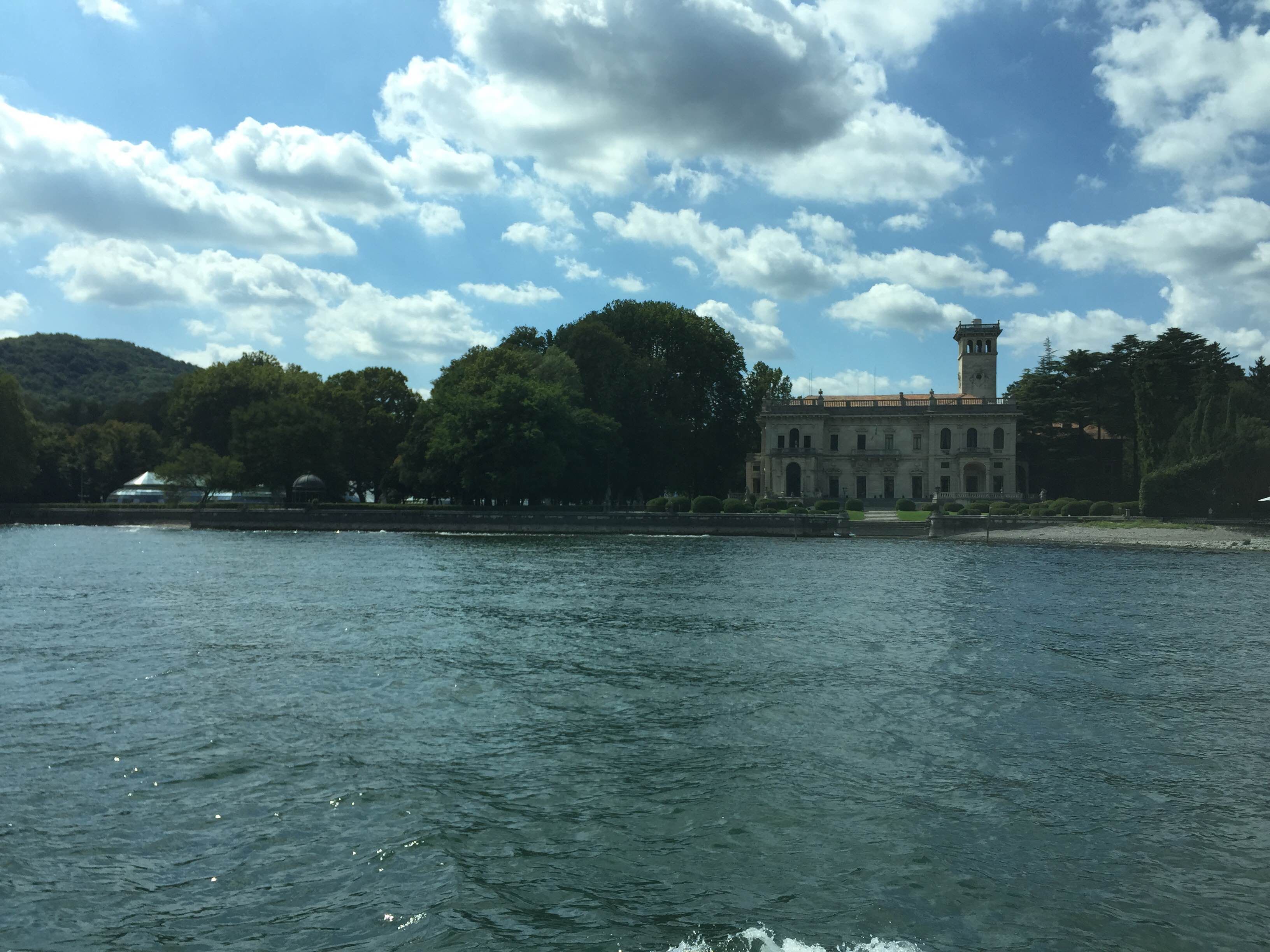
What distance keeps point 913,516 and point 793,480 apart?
20592 mm

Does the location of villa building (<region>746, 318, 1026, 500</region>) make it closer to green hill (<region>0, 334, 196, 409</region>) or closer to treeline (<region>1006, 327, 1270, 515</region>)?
treeline (<region>1006, 327, 1270, 515</region>)

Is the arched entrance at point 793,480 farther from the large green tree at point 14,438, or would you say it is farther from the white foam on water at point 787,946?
the white foam on water at point 787,946

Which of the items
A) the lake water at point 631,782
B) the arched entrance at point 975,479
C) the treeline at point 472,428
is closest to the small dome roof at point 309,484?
the treeline at point 472,428

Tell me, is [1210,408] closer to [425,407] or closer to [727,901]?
[425,407]

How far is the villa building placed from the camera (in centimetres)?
8412

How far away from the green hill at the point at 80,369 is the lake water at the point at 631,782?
13568 cm

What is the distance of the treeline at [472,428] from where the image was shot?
64188mm

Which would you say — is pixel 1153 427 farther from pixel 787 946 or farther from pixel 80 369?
pixel 80 369

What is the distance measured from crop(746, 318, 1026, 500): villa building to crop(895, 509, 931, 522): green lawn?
14.1m

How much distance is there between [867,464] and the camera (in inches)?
3420

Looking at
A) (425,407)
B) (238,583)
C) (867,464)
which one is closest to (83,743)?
(238,583)

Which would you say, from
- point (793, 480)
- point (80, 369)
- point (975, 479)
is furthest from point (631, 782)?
point (80, 369)

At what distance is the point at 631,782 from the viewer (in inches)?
389

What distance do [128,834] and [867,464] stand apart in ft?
272
